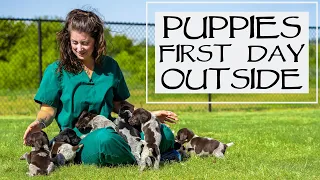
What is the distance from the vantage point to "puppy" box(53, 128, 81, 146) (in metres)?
5.46

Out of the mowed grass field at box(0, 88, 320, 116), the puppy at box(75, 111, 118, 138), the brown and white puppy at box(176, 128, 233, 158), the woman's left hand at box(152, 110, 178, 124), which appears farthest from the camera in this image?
the mowed grass field at box(0, 88, 320, 116)

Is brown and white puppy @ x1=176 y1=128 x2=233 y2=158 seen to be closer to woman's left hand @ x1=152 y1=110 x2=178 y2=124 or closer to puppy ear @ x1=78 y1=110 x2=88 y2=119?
woman's left hand @ x1=152 y1=110 x2=178 y2=124

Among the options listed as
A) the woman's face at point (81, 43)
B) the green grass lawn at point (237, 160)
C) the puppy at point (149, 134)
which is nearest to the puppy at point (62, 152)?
the green grass lawn at point (237, 160)

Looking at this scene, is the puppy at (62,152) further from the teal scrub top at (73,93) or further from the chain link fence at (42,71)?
the chain link fence at (42,71)

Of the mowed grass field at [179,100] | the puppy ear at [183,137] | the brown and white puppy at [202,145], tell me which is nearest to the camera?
the brown and white puppy at [202,145]

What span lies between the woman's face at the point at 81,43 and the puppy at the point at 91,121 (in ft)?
1.73

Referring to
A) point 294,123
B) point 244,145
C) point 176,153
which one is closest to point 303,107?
point 294,123

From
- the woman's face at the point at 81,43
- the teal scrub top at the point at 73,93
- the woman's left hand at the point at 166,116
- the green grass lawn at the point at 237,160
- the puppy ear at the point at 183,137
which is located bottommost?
the green grass lawn at the point at 237,160

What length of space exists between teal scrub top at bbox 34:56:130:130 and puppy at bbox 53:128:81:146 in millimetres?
213

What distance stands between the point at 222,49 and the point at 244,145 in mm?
8876

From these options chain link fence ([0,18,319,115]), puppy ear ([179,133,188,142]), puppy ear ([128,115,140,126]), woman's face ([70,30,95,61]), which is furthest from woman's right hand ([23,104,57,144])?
chain link fence ([0,18,319,115])

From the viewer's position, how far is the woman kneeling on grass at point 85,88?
546 cm

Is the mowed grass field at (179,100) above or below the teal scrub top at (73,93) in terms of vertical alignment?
below

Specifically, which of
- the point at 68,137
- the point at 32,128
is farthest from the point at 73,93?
the point at 32,128
